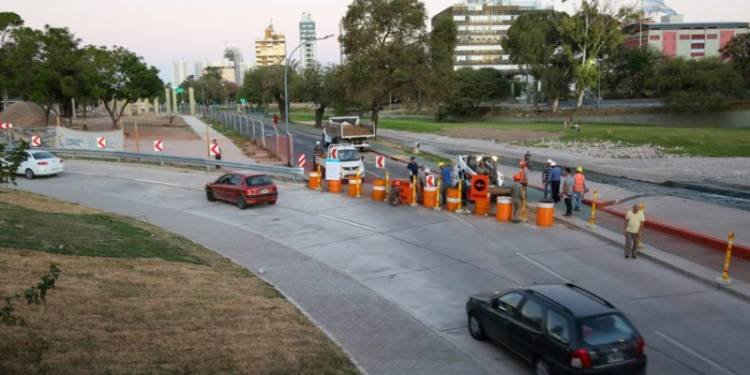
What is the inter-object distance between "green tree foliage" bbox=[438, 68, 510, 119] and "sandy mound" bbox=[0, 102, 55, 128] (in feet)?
186

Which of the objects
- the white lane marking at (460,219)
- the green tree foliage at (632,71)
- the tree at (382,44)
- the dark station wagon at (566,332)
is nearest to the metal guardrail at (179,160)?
the white lane marking at (460,219)

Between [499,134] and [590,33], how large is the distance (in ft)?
119

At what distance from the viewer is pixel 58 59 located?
49.8 metres

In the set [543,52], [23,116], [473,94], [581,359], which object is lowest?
[581,359]

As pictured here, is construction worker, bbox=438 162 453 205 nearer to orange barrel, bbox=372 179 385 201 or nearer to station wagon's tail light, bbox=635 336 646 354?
orange barrel, bbox=372 179 385 201

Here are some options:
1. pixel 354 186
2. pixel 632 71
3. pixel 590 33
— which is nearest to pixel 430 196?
pixel 354 186

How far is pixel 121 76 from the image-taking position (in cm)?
5747

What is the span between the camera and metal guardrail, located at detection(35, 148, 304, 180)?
94.6ft

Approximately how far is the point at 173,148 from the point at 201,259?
116ft

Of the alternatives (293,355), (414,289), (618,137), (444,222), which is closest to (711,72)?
(618,137)

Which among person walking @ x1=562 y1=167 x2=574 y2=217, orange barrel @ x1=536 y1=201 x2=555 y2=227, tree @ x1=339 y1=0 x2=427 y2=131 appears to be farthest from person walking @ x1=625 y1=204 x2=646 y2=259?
tree @ x1=339 y1=0 x2=427 y2=131

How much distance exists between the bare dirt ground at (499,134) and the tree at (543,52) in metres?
31.8

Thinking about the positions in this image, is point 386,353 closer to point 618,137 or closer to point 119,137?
point 119,137

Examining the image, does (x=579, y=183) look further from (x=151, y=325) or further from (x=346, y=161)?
(x=151, y=325)
